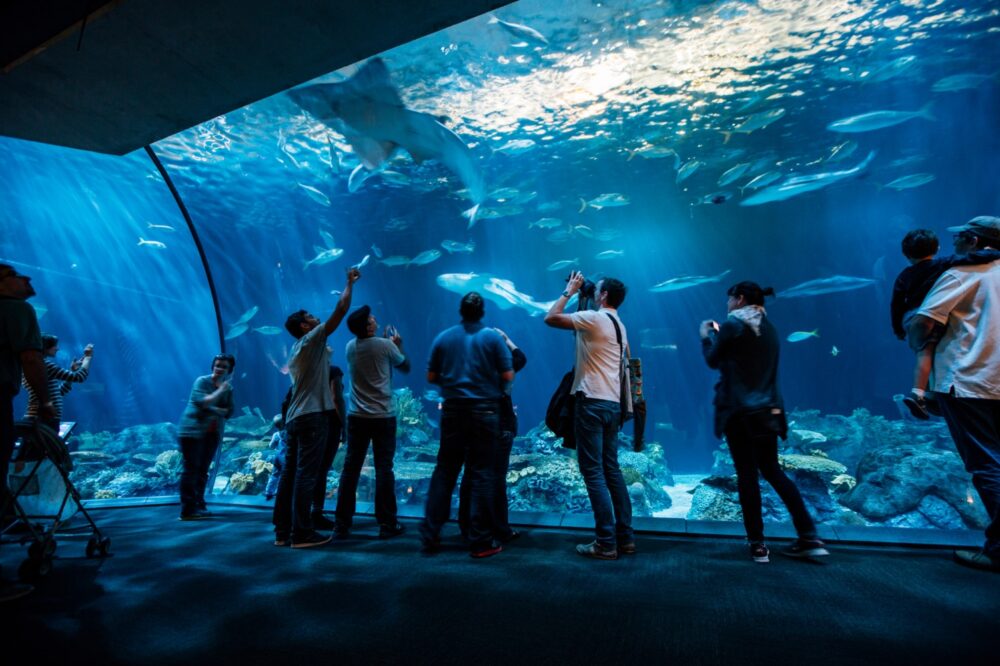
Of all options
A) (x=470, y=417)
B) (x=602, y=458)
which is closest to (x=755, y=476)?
(x=602, y=458)

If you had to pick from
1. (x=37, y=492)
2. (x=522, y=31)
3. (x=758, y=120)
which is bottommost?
(x=37, y=492)

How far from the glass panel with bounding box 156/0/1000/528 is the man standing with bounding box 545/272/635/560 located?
4030 mm

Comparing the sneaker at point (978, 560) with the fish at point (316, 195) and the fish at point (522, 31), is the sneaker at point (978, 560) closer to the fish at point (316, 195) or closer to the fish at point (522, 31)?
the fish at point (522, 31)

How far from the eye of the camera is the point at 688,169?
11.7m

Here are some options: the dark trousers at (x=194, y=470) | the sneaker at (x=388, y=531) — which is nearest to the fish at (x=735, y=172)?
the sneaker at (x=388, y=531)

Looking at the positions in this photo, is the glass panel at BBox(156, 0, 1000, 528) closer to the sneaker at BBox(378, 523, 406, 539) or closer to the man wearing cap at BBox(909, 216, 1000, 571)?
the man wearing cap at BBox(909, 216, 1000, 571)

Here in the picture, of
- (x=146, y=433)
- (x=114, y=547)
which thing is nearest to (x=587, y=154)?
(x=114, y=547)

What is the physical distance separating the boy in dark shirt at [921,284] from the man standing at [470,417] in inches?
106

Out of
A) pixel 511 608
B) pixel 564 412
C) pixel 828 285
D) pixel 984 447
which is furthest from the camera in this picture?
pixel 828 285

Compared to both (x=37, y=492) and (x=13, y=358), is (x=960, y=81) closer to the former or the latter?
(x=13, y=358)

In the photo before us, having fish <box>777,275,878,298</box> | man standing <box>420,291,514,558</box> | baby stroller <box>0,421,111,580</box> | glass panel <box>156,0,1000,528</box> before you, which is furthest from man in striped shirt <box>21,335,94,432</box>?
fish <box>777,275,878,298</box>

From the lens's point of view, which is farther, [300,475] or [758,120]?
[758,120]

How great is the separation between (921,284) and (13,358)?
5728 mm

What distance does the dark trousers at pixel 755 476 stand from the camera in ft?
9.12
